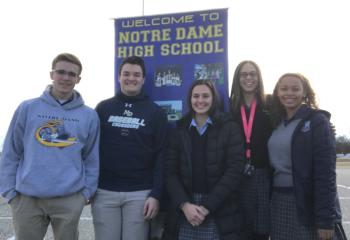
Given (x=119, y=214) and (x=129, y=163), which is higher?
(x=129, y=163)

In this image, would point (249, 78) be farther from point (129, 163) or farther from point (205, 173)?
point (129, 163)

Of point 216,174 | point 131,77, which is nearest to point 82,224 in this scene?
point 131,77

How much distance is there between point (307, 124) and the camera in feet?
9.42

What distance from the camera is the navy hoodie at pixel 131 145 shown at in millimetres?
3160

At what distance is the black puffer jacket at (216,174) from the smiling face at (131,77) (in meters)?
0.59

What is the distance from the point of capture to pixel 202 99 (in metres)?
3.12

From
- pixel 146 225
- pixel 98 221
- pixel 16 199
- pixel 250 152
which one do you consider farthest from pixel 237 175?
pixel 16 199

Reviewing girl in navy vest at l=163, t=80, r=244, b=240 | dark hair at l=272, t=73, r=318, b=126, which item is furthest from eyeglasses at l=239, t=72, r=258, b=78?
girl in navy vest at l=163, t=80, r=244, b=240

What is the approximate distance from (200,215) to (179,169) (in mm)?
427

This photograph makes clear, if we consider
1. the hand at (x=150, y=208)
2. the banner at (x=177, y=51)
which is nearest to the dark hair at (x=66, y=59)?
the banner at (x=177, y=51)

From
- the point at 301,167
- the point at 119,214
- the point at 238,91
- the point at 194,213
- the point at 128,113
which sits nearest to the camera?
the point at 301,167

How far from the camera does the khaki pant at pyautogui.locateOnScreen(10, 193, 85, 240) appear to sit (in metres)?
2.95

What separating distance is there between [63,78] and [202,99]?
1176 mm

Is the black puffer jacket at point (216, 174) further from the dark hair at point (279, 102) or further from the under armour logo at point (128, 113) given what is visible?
the under armour logo at point (128, 113)
